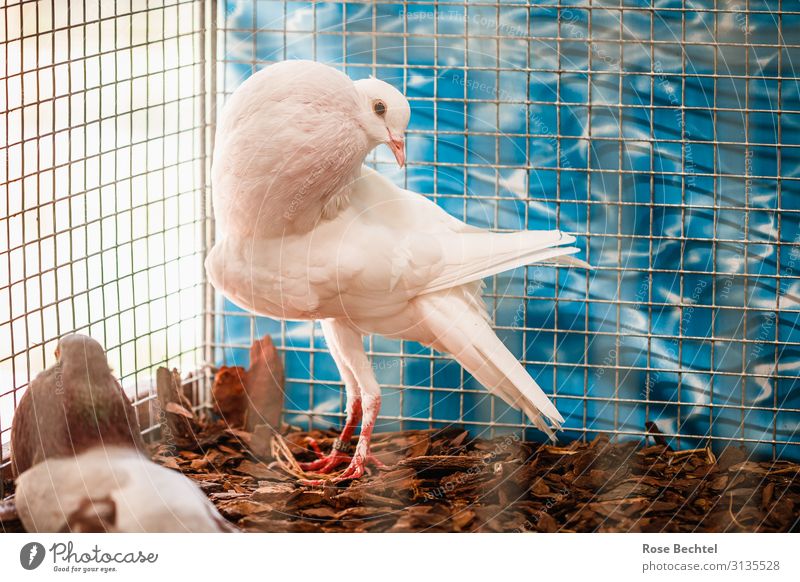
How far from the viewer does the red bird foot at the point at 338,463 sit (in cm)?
143

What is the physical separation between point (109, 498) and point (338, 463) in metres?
0.44

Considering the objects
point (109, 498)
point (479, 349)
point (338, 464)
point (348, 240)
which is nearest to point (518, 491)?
point (479, 349)

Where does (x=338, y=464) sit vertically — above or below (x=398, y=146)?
below

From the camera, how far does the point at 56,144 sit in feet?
4.29

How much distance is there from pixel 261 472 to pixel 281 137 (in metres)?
0.56

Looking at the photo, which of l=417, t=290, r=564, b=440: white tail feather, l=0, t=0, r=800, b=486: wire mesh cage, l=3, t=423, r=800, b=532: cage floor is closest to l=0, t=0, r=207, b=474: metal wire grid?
l=0, t=0, r=800, b=486: wire mesh cage

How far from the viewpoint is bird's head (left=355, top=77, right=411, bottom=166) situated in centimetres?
128

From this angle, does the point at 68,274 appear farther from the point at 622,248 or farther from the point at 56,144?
the point at 622,248

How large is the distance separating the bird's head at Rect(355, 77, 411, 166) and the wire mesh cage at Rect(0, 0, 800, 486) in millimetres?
129

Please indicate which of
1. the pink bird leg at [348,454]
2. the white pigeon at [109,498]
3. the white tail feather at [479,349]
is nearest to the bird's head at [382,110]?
the white tail feather at [479,349]

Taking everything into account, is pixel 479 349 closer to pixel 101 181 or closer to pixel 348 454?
pixel 348 454

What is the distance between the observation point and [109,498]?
3.86 feet

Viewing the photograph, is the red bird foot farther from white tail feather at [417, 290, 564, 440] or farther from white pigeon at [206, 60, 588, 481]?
white tail feather at [417, 290, 564, 440]
